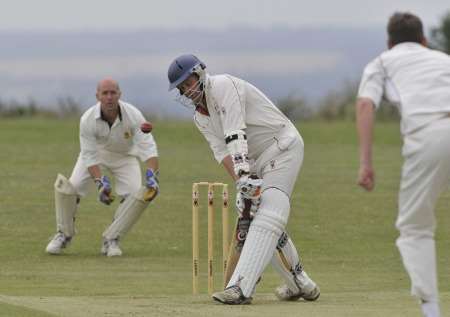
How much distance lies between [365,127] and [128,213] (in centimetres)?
784

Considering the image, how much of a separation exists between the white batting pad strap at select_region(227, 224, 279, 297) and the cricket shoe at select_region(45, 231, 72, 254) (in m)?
6.08

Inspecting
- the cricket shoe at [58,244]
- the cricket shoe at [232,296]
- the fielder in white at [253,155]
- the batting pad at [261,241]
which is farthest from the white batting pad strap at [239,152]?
the cricket shoe at [58,244]

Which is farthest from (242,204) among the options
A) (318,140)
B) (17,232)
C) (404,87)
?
(318,140)

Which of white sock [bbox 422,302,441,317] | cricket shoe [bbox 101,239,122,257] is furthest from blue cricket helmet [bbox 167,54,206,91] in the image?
cricket shoe [bbox 101,239,122,257]

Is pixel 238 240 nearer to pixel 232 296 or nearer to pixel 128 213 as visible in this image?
pixel 232 296

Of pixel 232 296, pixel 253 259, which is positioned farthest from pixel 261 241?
pixel 232 296

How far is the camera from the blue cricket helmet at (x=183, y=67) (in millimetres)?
10078

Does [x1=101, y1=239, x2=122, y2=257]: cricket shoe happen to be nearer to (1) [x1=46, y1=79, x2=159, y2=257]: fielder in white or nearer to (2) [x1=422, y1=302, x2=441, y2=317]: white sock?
(1) [x1=46, y1=79, x2=159, y2=257]: fielder in white

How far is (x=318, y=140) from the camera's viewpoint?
36.5 metres

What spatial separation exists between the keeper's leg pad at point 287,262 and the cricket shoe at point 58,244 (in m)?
5.62

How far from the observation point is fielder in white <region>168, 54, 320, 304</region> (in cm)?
985

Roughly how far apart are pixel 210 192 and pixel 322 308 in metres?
1.64

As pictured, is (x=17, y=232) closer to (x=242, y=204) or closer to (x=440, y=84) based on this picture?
(x=242, y=204)

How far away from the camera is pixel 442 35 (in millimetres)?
62031
